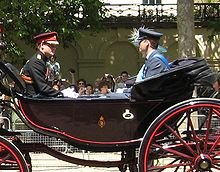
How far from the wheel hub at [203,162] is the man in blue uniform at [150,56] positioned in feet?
3.29

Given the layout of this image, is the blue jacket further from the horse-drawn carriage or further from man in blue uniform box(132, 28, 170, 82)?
the horse-drawn carriage

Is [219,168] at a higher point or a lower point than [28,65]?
lower

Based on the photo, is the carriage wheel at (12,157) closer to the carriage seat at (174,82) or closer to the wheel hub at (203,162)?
the carriage seat at (174,82)

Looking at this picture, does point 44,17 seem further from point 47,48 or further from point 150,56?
point 150,56

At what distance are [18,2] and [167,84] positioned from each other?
9076 mm

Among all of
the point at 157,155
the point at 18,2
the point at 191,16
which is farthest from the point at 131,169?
the point at 18,2

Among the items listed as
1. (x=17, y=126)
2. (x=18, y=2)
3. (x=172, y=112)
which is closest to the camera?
(x=172, y=112)

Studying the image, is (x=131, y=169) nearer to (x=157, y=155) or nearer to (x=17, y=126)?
(x=157, y=155)

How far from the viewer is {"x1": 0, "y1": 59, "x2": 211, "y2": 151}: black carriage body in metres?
5.50

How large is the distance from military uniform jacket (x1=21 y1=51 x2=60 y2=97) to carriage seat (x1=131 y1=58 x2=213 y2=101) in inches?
36.8

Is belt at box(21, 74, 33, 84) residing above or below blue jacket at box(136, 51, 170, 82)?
below

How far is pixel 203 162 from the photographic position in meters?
5.32

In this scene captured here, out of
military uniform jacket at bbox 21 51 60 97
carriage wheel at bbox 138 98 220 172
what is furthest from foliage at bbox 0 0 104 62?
carriage wheel at bbox 138 98 220 172

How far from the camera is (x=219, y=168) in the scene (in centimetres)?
536
